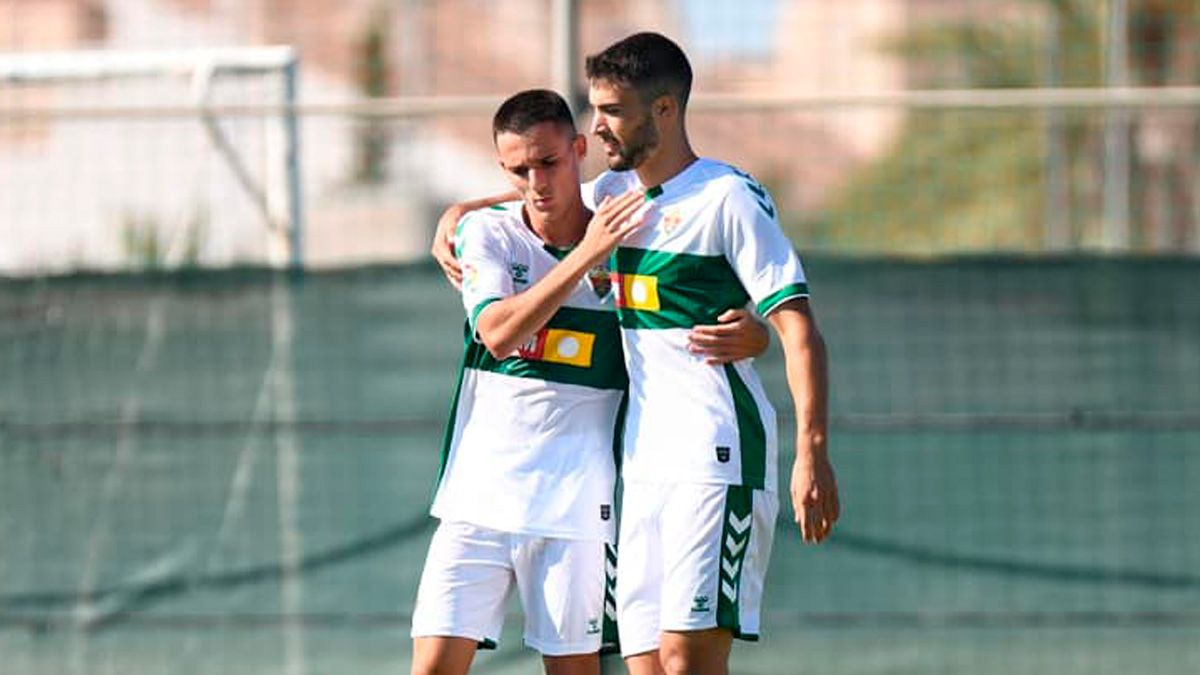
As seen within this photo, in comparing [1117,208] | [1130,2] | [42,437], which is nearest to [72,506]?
[42,437]

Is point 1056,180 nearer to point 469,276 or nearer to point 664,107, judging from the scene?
point 664,107

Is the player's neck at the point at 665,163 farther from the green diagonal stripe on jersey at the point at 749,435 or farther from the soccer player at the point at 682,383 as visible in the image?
the green diagonal stripe on jersey at the point at 749,435

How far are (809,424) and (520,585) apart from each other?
98cm

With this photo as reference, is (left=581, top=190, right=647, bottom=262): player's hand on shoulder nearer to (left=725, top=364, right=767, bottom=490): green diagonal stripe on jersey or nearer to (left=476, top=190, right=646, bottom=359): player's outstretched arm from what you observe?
(left=476, top=190, right=646, bottom=359): player's outstretched arm

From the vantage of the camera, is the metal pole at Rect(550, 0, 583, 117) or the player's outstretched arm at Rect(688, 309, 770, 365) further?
the metal pole at Rect(550, 0, 583, 117)

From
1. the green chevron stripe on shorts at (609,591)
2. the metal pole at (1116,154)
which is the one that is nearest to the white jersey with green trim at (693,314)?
the green chevron stripe on shorts at (609,591)

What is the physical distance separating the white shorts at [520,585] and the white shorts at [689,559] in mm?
193

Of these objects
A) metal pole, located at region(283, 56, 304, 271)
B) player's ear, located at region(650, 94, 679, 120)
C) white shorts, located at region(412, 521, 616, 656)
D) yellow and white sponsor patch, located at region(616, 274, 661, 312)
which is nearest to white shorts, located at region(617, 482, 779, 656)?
white shorts, located at region(412, 521, 616, 656)

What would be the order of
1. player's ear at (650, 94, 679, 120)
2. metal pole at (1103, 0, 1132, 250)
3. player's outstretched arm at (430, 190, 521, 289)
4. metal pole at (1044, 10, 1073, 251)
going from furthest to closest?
metal pole at (1044, 10, 1073, 251) < metal pole at (1103, 0, 1132, 250) < player's outstretched arm at (430, 190, 521, 289) < player's ear at (650, 94, 679, 120)

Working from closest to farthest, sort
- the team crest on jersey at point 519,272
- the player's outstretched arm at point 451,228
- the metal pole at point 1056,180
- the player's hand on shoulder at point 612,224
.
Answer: the player's hand on shoulder at point 612,224 → the team crest on jersey at point 519,272 → the player's outstretched arm at point 451,228 → the metal pole at point 1056,180

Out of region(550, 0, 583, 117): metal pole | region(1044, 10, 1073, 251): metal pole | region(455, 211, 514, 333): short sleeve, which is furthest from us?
region(1044, 10, 1073, 251): metal pole

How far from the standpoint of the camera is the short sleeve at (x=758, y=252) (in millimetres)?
5020

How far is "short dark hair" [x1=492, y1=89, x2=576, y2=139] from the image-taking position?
517 cm

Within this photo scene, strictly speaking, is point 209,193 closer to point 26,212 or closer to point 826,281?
point 26,212
